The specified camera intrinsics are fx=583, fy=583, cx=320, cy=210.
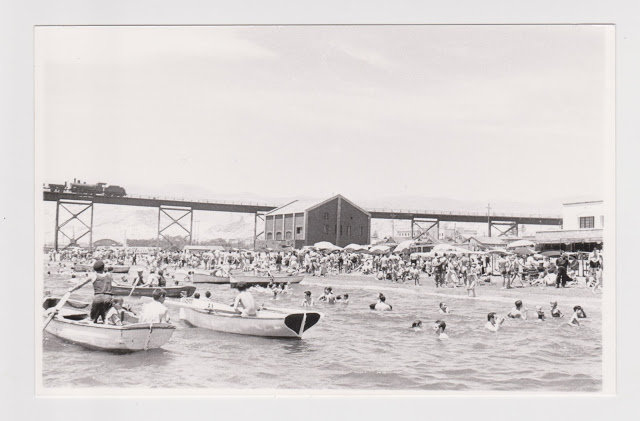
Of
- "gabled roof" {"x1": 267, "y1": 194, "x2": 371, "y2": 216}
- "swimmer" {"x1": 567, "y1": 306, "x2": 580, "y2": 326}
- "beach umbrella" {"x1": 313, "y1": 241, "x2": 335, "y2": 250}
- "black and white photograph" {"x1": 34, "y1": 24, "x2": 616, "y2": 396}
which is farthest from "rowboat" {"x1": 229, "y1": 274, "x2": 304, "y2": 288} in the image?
"swimmer" {"x1": 567, "y1": 306, "x2": 580, "y2": 326}

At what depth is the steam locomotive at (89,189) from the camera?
7.46 meters

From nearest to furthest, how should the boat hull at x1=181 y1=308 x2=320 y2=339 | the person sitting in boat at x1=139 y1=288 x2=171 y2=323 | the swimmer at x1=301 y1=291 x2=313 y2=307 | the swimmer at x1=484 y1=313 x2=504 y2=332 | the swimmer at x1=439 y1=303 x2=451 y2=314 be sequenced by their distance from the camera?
the person sitting in boat at x1=139 y1=288 x2=171 y2=323 → the swimmer at x1=484 y1=313 x2=504 y2=332 → the boat hull at x1=181 y1=308 x2=320 y2=339 → the swimmer at x1=439 y1=303 x2=451 y2=314 → the swimmer at x1=301 y1=291 x2=313 y2=307

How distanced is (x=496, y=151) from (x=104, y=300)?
221 inches

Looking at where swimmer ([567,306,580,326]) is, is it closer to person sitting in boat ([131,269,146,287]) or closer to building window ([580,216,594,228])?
building window ([580,216,594,228])

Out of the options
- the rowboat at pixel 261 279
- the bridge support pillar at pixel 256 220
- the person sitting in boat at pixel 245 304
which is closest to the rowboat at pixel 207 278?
the rowboat at pixel 261 279

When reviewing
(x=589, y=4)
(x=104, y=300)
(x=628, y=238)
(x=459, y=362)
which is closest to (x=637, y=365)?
(x=628, y=238)

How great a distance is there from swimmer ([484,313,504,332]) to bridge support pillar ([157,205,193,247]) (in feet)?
14.2

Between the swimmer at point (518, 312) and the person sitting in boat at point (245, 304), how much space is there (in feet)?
11.7

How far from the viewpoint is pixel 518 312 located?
811cm

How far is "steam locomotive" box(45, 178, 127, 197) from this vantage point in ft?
24.5

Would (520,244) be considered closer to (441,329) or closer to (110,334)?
(441,329)

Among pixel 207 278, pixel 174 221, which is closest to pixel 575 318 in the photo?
pixel 207 278

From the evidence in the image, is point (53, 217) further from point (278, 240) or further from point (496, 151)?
point (496, 151)

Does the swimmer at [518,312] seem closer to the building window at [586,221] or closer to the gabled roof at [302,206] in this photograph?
the building window at [586,221]
